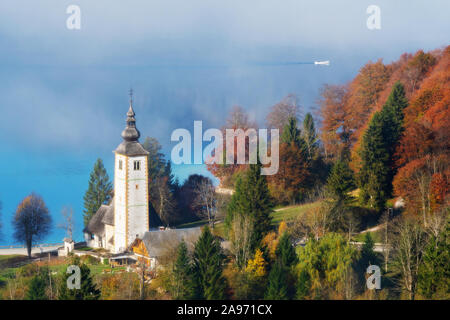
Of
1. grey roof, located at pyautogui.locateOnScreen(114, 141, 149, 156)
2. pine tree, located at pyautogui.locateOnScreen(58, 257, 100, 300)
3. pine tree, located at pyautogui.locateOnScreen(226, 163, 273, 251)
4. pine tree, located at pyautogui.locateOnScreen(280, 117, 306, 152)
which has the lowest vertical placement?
pine tree, located at pyautogui.locateOnScreen(58, 257, 100, 300)

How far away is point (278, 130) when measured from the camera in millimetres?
71812

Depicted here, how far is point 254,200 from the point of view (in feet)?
177

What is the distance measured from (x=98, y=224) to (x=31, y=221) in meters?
5.47

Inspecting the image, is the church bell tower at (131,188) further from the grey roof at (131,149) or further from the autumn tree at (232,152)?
the autumn tree at (232,152)

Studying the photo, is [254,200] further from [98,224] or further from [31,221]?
[31,221]

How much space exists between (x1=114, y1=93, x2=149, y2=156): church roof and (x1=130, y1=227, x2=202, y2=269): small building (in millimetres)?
7209

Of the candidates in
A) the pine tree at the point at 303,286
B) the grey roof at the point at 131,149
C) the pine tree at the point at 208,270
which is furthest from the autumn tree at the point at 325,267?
the grey roof at the point at 131,149

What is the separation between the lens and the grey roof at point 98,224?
208ft

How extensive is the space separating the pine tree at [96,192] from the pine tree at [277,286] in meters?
27.0

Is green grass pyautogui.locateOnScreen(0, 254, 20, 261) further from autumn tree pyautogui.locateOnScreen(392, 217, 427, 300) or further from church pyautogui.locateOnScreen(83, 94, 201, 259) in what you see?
autumn tree pyautogui.locateOnScreen(392, 217, 427, 300)

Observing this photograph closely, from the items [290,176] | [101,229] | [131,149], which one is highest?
[131,149]

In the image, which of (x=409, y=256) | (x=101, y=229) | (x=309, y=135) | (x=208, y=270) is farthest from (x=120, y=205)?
(x=409, y=256)

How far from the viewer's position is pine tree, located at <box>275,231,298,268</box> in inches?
1881

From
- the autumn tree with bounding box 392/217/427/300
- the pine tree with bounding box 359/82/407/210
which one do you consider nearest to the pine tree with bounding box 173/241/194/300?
the autumn tree with bounding box 392/217/427/300
